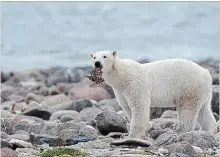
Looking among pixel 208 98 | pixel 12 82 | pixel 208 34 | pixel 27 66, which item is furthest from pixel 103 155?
pixel 208 34

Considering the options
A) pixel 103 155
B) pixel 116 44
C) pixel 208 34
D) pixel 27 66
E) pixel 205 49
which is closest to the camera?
pixel 103 155

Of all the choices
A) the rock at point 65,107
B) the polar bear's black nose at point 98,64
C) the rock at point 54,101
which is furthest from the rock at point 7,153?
the rock at point 54,101

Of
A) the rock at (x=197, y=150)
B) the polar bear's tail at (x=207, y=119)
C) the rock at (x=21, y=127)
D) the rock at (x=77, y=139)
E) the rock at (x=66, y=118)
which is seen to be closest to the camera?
the rock at (x=197, y=150)

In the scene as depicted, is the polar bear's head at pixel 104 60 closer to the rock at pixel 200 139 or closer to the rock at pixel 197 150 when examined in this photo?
the rock at pixel 200 139

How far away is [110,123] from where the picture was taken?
10742 mm

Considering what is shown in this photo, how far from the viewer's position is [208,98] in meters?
10.6

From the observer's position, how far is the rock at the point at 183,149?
8680 mm

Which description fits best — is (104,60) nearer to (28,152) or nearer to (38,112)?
(28,152)

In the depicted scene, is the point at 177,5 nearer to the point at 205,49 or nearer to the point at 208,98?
the point at 205,49

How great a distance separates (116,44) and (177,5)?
2061 centimetres

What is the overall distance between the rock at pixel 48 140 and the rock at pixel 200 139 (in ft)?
5.46

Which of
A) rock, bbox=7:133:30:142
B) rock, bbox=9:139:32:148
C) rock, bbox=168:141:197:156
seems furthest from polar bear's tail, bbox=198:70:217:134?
rock, bbox=9:139:32:148

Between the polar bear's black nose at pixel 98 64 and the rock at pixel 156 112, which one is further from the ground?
the polar bear's black nose at pixel 98 64

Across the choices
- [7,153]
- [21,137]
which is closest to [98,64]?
[21,137]
